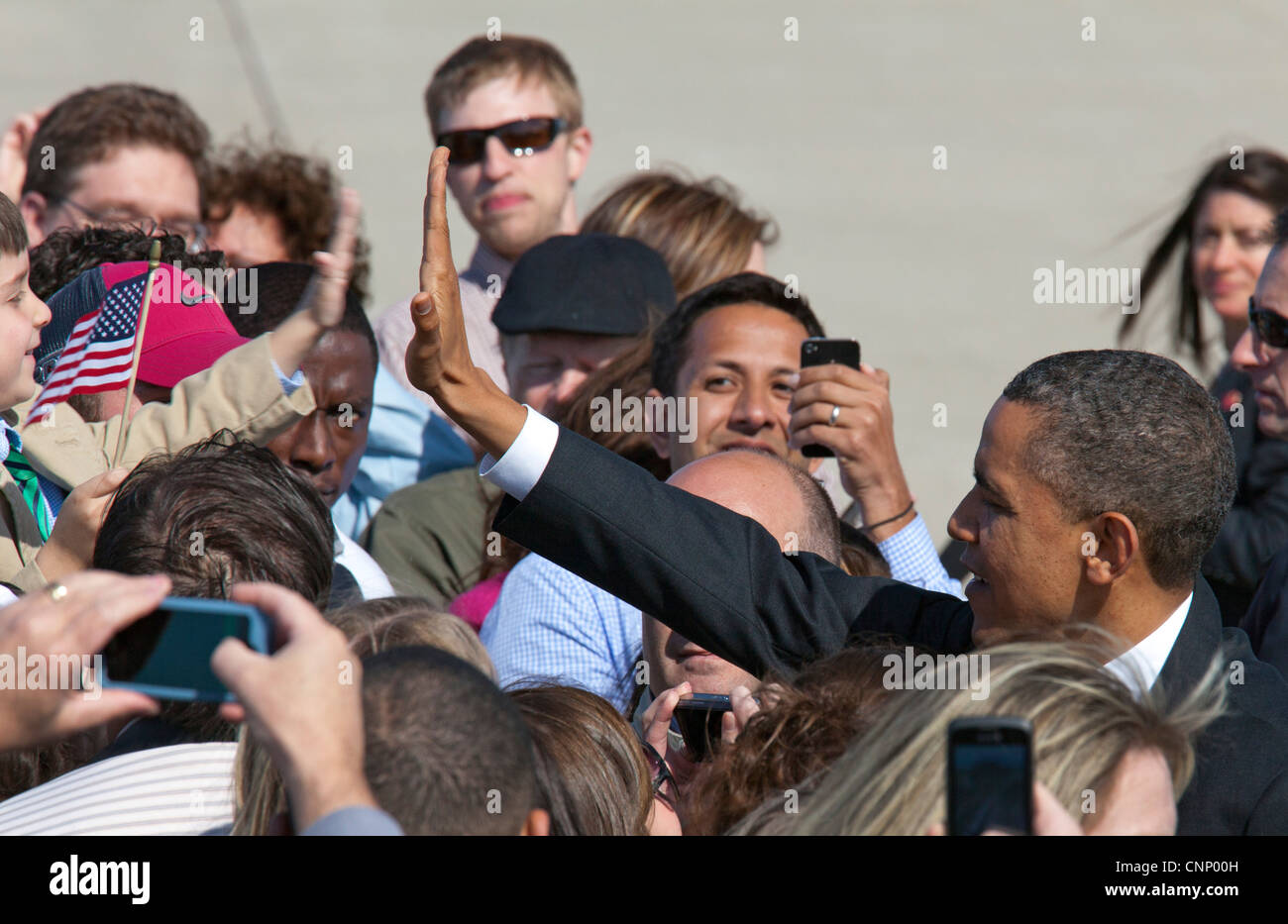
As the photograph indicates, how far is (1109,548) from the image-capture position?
237 cm

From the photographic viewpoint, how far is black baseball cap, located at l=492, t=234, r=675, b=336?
4.00 meters

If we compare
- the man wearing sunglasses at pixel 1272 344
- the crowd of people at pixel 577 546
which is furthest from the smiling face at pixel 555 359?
the man wearing sunglasses at pixel 1272 344

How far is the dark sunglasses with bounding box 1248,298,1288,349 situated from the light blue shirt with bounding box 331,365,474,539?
82.0 inches

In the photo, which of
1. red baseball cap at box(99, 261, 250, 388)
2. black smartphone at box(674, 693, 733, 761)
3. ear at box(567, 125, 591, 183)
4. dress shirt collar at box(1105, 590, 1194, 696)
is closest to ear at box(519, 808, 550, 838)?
black smartphone at box(674, 693, 733, 761)

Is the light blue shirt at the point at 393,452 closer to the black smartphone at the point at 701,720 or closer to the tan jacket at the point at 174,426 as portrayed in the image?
the tan jacket at the point at 174,426

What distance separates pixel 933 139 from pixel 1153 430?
26.4ft

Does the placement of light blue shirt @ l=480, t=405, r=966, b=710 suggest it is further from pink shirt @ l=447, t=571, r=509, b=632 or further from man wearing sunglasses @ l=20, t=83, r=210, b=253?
man wearing sunglasses @ l=20, t=83, r=210, b=253

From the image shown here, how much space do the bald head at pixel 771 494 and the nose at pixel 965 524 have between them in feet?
1.57

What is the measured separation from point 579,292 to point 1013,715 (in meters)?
2.52

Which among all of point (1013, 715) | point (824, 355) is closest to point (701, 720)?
point (1013, 715)

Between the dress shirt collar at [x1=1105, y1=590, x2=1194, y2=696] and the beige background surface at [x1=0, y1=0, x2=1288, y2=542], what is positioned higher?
the beige background surface at [x1=0, y1=0, x2=1288, y2=542]

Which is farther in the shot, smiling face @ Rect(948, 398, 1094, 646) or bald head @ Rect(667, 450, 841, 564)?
bald head @ Rect(667, 450, 841, 564)
